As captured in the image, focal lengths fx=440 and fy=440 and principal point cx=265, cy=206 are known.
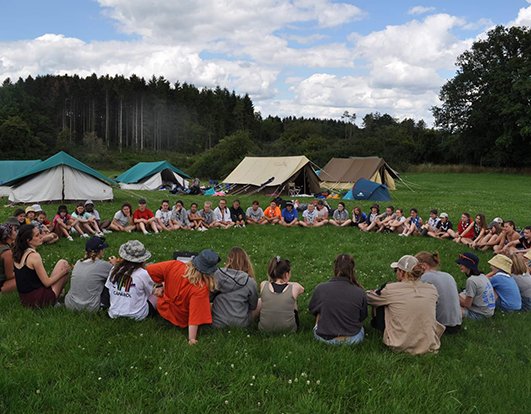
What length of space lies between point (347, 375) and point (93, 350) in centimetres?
244

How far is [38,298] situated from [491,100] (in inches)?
1777

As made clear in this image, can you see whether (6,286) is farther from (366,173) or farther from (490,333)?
(366,173)

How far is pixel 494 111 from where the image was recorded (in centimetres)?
4206

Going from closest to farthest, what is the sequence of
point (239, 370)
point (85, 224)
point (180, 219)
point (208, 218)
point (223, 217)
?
point (239, 370) < point (85, 224) < point (180, 219) < point (208, 218) < point (223, 217)

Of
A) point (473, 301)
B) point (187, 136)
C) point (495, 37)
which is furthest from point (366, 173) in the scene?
point (187, 136)

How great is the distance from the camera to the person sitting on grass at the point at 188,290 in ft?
15.4

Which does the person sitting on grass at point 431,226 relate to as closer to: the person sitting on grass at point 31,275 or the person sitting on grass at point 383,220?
the person sitting on grass at point 383,220

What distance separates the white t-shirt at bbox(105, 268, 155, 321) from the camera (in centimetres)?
507

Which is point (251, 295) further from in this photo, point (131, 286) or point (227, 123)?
point (227, 123)

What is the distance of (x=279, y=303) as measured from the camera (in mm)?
4934

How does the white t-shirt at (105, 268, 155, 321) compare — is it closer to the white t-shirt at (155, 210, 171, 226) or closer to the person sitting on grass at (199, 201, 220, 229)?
the white t-shirt at (155, 210, 171, 226)

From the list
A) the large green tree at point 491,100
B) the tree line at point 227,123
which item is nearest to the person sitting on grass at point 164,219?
the tree line at point 227,123

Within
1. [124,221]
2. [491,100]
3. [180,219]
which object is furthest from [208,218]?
[491,100]

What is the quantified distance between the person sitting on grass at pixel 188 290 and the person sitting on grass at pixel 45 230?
233 inches
